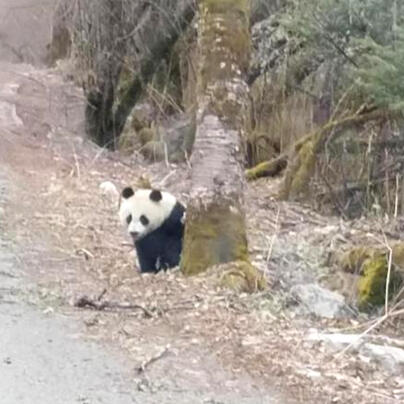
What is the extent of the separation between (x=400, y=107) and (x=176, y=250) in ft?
10.8

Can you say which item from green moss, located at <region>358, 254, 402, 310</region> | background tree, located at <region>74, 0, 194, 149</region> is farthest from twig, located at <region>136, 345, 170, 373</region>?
background tree, located at <region>74, 0, 194, 149</region>

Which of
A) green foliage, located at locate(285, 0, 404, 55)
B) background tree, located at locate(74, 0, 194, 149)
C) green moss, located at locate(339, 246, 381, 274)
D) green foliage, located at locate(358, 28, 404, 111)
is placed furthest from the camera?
background tree, located at locate(74, 0, 194, 149)

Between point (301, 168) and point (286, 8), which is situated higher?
point (286, 8)

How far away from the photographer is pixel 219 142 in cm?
896

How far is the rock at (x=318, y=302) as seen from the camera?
8.48m

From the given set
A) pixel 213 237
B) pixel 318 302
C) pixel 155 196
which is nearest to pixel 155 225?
pixel 155 196

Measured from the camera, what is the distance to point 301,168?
1498 cm

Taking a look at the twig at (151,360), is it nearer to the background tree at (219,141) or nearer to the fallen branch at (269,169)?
the background tree at (219,141)

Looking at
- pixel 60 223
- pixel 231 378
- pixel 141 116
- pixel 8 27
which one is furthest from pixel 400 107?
pixel 8 27

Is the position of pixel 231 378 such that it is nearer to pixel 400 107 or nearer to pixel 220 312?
pixel 220 312

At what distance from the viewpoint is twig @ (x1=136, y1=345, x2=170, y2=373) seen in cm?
689

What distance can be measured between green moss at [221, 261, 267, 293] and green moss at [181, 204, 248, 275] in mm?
124

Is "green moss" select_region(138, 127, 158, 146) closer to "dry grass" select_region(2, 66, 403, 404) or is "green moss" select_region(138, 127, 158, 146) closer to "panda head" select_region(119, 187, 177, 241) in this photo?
"dry grass" select_region(2, 66, 403, 404)

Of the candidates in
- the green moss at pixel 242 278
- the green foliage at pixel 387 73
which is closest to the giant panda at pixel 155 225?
the green moss at pixel 242 278
